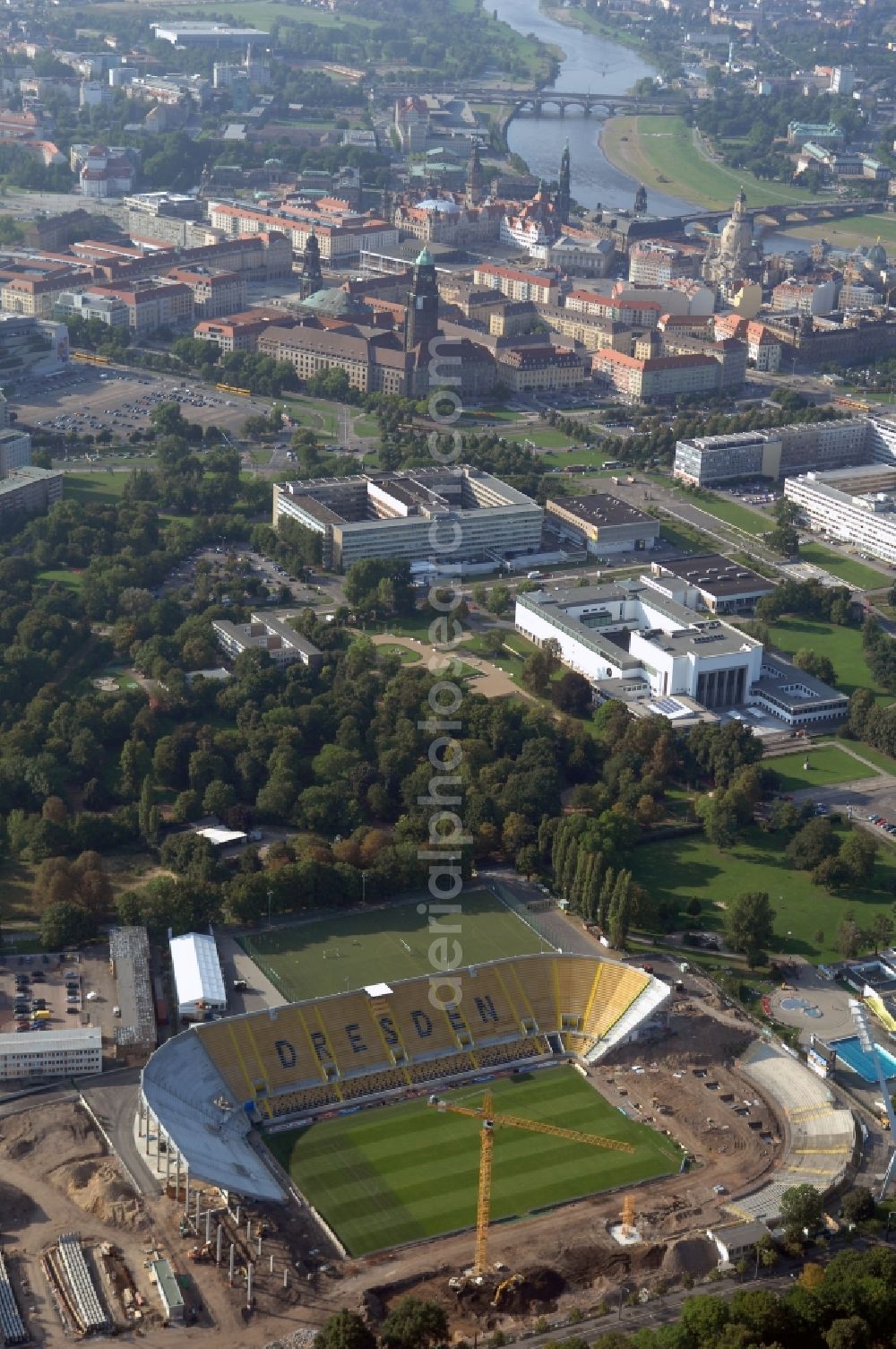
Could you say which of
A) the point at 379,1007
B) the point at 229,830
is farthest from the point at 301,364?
the point at 379,1007

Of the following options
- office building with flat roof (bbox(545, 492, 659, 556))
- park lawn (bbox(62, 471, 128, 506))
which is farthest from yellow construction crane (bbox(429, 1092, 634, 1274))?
park lawn (bbox(62, 471, 128, 506))

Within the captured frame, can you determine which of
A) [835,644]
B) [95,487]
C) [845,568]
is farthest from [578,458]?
[95,487]

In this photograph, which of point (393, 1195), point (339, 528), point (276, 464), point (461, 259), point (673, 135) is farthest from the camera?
point (673, 135)

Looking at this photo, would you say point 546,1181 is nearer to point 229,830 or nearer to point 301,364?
point 229,830

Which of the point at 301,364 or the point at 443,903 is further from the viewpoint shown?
the point at 301,364

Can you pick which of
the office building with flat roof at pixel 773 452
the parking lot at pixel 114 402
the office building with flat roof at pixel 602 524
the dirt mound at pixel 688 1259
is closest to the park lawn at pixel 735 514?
the office building with flat roof at pixel 773 452

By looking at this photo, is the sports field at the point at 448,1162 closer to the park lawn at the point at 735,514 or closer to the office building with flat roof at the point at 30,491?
the office building with flat roof at the point at 30,491

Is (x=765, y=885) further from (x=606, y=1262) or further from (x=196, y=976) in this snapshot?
(x=606, y=1262)
